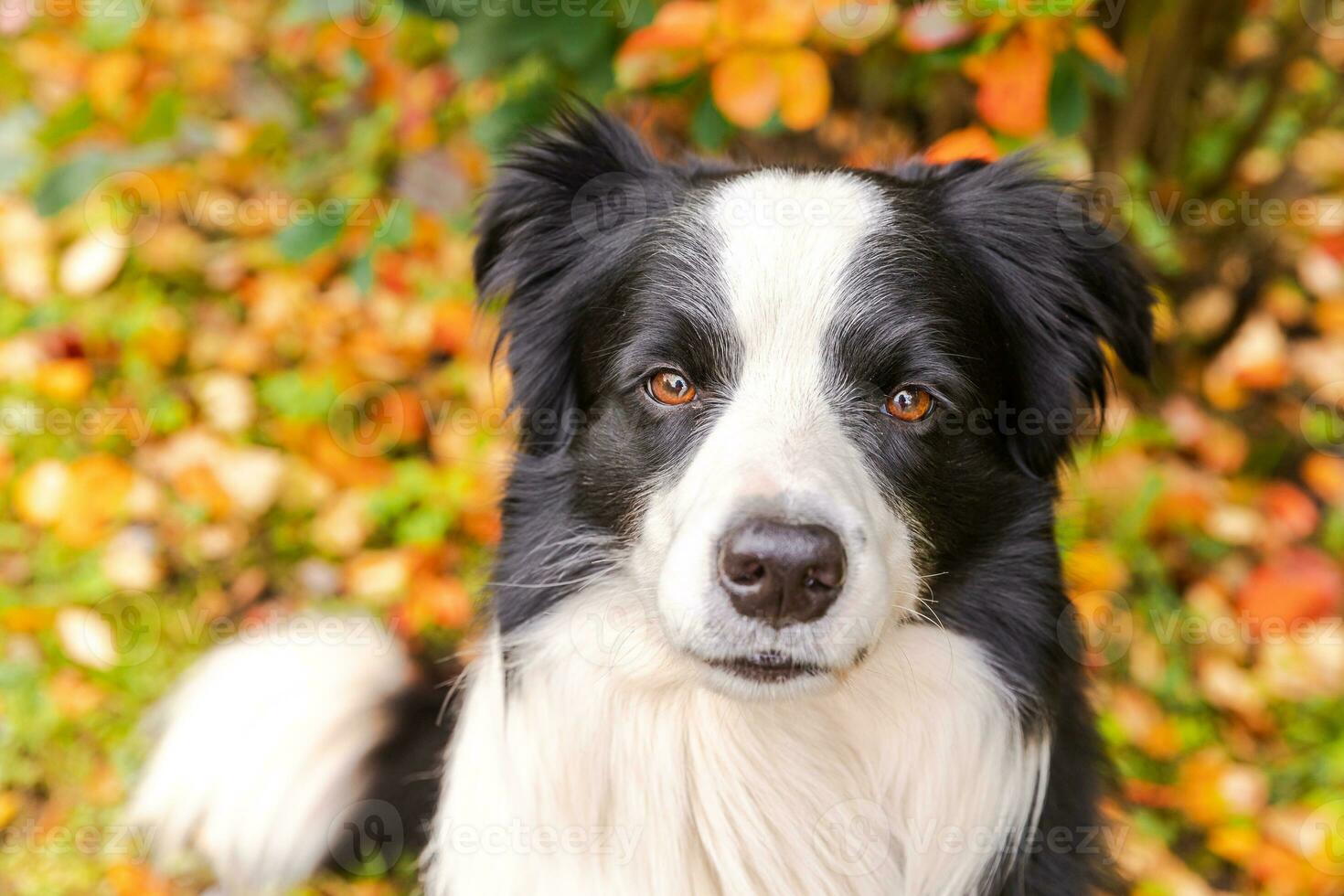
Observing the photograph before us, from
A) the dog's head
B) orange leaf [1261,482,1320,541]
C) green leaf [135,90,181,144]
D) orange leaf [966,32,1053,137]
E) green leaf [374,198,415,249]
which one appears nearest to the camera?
the dog's head

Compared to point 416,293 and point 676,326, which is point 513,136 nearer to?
point 676,326

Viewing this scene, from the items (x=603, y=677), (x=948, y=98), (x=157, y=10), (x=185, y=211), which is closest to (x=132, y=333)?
(x=185, y=211)

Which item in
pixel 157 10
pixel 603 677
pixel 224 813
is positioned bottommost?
pixel 224 813

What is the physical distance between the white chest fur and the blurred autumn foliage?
2.38 feet

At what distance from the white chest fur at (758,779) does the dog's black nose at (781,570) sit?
44 cm

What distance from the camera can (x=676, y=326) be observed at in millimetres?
2412

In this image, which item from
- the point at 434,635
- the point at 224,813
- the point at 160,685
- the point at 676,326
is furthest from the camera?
the point at 434,635

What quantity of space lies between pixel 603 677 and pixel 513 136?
1.81 metres

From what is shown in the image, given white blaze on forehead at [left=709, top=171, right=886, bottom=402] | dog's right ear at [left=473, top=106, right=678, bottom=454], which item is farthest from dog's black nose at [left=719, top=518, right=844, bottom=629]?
dog's right ear at [left=473, top=106, right=678, bottom=454]

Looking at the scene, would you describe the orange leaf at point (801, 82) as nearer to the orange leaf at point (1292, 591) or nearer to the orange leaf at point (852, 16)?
the orange leaf at point (852, 16)

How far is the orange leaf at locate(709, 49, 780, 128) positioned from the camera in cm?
296

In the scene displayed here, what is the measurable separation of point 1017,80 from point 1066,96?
0.21 m

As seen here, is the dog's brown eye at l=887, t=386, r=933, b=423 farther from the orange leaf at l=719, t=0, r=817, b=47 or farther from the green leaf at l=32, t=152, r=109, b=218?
the green leaf at l=32, t=152, r=109, b=218

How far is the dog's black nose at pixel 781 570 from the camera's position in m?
1.99
